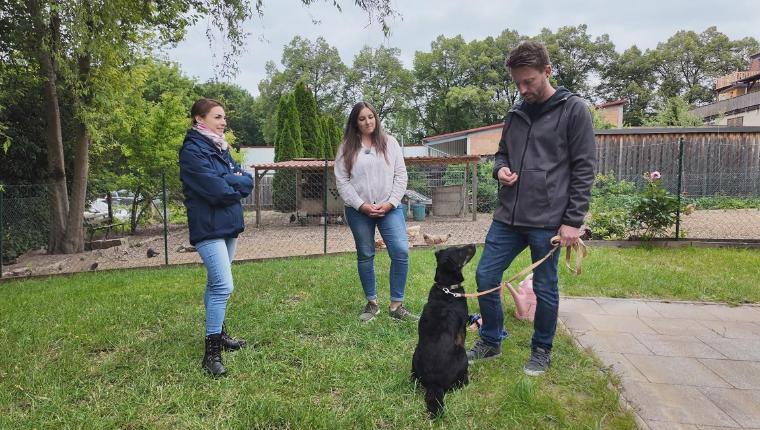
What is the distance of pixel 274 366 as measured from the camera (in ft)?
9.20

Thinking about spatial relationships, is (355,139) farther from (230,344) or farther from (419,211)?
(419,211)

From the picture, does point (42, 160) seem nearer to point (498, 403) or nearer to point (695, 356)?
point (498, 403)

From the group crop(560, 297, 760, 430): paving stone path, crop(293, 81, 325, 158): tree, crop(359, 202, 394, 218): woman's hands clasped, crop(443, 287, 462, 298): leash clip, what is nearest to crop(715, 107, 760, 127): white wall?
crop(293, 81, 325, 158): tree

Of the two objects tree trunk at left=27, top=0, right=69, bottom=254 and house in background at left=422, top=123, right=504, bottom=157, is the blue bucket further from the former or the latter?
tree trunk at left=27, top=0, right=69, bottom=254

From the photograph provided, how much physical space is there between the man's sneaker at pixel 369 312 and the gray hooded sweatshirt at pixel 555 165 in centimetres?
155

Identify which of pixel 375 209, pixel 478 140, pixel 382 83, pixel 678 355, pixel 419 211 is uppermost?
pixel 382 83

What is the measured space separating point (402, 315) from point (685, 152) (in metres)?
15.0

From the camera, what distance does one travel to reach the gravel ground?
817 cm

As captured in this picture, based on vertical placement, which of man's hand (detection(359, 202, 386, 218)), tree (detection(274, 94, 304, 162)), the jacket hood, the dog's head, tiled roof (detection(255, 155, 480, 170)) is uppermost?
tree (detection(274, 94, 304, 162))

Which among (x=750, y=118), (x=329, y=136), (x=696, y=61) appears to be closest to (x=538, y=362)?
(x=329, y=136)

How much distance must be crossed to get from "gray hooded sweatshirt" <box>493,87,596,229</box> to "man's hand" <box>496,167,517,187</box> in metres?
0.03

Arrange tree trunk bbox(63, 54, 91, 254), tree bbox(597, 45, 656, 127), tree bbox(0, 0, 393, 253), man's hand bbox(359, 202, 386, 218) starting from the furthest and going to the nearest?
tree bbox(597, 45, 656, 127) → tree trunk bbox(63, 54, 91, 254) → tree bbox(0, 0, 393, 253) → man's hand bbox(359, 202, 386, 218)

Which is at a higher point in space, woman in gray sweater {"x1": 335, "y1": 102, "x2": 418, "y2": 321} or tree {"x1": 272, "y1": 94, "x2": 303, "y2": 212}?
tree {"x1": 272, "y1": 94, "x2": 303, "y2": 212}

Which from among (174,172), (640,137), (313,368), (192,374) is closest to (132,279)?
Result: (192,374)
